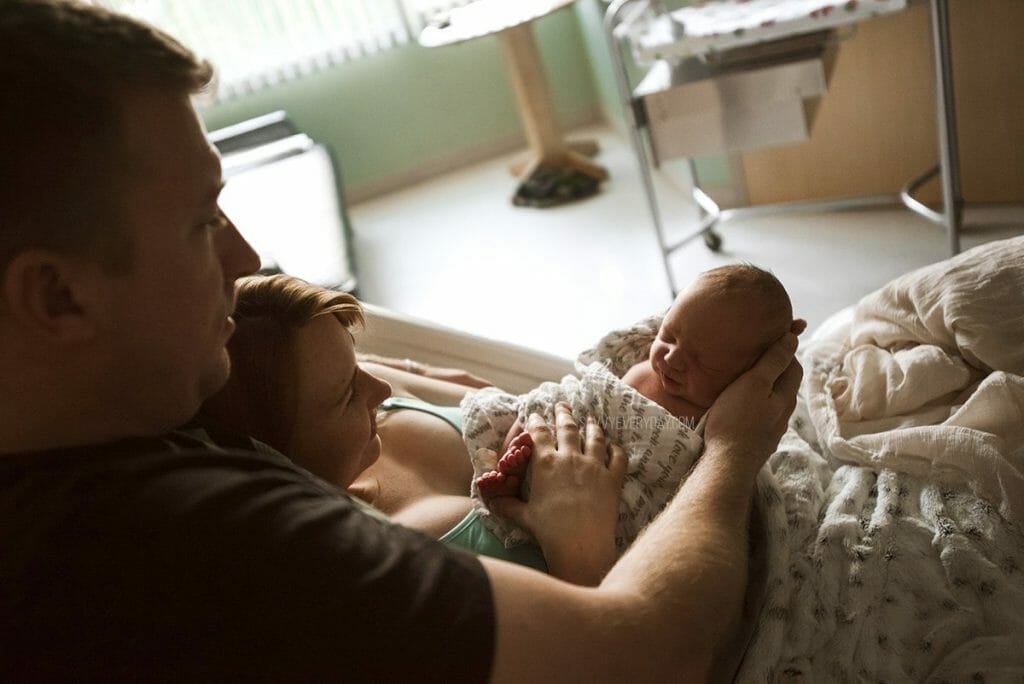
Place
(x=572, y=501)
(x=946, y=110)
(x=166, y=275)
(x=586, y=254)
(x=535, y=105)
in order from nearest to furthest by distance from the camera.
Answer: (x=166, y=275) < (x=572, y=501) < (x=946, y=110) < (x=586, y=254) < (x=535, y=105)

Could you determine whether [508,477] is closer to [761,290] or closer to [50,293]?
[761,290]

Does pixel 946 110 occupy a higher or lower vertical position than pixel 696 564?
lower

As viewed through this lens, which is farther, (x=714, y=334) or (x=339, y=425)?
(x=714, y=334)

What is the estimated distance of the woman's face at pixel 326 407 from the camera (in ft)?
3.73

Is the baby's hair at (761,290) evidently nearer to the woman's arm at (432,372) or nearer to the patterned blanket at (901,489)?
the patterned blanket at (901,489)

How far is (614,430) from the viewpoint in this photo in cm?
124

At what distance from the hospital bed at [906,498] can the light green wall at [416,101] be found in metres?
3.78

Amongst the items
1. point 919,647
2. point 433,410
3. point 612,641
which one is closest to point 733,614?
point 612,641

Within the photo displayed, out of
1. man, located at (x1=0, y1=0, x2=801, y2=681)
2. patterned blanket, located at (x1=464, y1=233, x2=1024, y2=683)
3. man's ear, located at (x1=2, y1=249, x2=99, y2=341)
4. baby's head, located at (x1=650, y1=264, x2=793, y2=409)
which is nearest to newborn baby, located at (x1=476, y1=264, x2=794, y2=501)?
baby's head, located at (x1=650, y1=264, x2=793, y2=409)

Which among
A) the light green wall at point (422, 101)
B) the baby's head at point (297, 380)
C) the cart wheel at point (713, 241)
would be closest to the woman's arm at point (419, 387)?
the baby's head at point (297, 380)

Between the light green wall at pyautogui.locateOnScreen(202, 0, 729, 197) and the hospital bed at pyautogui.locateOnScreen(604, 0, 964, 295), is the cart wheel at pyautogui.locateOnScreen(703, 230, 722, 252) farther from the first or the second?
the light green wall at pyautogui.locateOnScreen(202, 0, 729, 197)

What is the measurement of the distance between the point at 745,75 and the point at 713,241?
0.81 metres

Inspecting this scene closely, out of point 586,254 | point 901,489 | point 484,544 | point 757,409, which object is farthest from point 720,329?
point 586,254

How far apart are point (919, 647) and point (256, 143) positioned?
371cm
